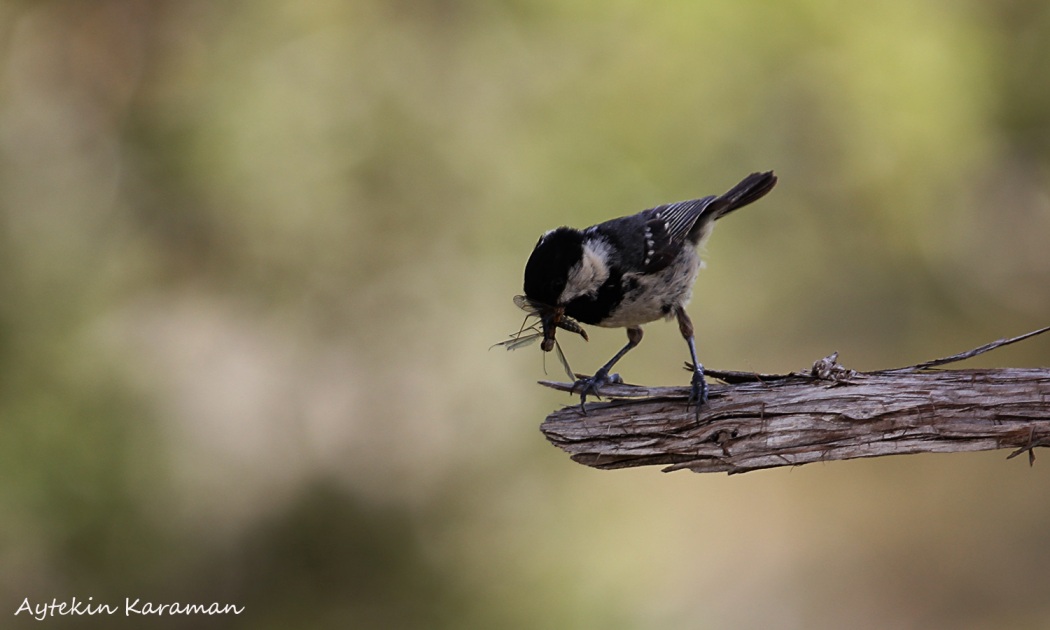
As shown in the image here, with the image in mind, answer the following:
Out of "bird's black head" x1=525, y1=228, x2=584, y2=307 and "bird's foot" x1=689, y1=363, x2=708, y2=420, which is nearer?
"bird's foot" x1=689, y1=363, x2=708, y2=420

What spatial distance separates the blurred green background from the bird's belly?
249 centimetres

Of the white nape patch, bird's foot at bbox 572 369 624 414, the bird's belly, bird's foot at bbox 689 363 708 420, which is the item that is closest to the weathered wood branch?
bird's foot at bbox 689 363 708 420

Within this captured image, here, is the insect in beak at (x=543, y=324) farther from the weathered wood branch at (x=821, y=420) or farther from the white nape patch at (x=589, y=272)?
the weathered wood branch at (x=821, y=420)

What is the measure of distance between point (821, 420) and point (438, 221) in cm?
419

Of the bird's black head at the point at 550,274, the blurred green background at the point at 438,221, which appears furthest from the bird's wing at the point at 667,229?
the blurred green background at the point at 438,221

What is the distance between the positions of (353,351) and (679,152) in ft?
9.01

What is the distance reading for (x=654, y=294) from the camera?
315 centimetres

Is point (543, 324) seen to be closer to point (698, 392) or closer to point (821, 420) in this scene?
point (698, 392)

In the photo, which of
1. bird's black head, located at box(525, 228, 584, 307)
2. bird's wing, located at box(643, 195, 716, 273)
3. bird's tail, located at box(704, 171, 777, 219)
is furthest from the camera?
bird's tail, located at box(704, 171, 777, 219)

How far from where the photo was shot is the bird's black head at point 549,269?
8.84 feet

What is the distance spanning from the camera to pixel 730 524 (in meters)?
6.56

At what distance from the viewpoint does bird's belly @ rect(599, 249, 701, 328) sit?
307 cm

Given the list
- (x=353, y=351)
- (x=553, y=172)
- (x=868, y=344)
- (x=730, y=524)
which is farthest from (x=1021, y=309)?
(x=353, y=351)

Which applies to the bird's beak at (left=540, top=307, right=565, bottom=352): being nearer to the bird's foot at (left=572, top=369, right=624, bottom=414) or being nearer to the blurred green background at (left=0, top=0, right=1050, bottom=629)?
the bird's foot at (left=572, top=369, right=624, bottom=414)
